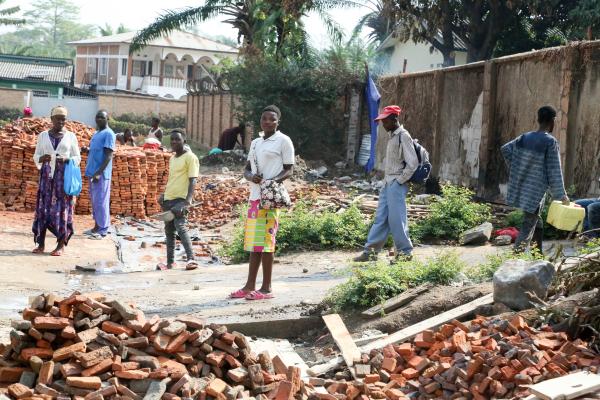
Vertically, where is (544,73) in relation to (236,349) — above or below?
above

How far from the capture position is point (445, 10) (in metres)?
25.7

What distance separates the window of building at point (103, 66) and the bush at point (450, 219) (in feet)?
199

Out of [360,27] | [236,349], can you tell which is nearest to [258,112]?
[236,349]

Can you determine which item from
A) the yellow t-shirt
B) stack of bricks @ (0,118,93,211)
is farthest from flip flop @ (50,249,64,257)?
stack of bricks @ (0,118,93,211)

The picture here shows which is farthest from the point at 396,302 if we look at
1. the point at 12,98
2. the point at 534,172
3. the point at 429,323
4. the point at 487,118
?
the point at 12,98

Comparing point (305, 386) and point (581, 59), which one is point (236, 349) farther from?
point (581, 59)

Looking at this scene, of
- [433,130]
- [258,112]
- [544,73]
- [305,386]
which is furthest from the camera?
[258,112]

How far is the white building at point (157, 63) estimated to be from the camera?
63.8 meters

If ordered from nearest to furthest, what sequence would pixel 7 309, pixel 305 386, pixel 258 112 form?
pixel 305 386 < pixel 7 309 < pixel 258 112

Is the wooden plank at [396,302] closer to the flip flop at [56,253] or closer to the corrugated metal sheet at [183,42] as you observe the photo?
the flip flop at [56,253]

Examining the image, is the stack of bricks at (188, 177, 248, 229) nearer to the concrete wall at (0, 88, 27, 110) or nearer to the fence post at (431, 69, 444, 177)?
the fence post at (431, 69, 444, 177)

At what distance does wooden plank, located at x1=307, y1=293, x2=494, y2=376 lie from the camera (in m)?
6.00

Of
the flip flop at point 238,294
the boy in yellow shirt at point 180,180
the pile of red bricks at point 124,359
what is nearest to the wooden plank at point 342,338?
the pile of red bricks at point 124,359

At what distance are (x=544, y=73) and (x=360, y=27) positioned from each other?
36774mm
